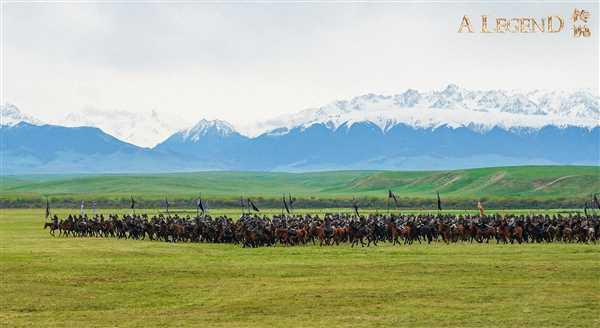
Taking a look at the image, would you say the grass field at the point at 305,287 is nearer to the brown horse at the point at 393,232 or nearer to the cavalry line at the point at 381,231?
the cavalry line at the point at 381,231

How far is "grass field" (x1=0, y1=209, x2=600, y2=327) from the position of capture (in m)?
26.2

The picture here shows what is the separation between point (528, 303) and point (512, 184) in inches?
6040

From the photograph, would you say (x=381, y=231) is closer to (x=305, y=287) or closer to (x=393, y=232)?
(x=393, y=232)

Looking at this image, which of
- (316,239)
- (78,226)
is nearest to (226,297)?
(316,239)

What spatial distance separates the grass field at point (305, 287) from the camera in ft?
86.1

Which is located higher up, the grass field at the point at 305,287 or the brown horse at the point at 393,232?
the brown horse at the point at 393,232

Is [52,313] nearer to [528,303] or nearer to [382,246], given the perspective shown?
[528,303]

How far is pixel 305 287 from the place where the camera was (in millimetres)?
31703

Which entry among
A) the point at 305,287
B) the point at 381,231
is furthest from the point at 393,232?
the point at 305,287

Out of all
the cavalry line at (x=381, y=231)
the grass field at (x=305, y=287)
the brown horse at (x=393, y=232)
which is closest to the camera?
the grass field at (x=305, y=287)

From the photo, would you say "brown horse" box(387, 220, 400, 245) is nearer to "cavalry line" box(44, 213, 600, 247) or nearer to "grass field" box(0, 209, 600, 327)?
"cavalry line" box(44, 213, 600, 247)

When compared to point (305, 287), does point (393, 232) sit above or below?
above

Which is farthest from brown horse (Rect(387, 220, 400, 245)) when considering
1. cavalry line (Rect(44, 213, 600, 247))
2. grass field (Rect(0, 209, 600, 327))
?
grass field (Rect(0, 209, 600, 327))

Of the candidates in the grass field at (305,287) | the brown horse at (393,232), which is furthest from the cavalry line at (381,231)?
the grass field at (305,287)
